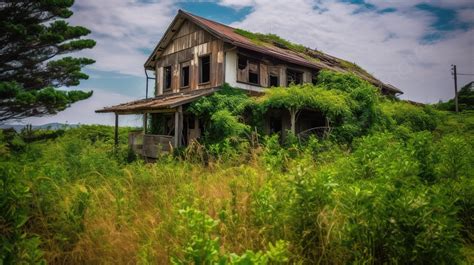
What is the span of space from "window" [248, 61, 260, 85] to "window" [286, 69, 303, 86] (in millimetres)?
2095

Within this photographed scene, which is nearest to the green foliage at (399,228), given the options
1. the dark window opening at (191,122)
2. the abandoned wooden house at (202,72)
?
the abandoned wooden house at (202,72)

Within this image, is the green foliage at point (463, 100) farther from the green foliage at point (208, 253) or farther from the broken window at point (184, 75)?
the green foliage at point (208, 253)

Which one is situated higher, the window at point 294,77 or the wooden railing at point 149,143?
the window at point 294,77

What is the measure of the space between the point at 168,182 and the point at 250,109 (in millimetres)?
9529

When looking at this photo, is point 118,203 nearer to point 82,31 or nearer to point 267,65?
point 267,65

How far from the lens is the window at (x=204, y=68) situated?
16.7 meters

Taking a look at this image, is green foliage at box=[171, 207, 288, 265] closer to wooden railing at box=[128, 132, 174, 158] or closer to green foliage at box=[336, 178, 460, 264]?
green foliage at box=[336, 178, 460, 264]

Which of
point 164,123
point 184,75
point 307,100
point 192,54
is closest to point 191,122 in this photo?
point 164,123

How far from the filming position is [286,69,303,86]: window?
1788 centimetres

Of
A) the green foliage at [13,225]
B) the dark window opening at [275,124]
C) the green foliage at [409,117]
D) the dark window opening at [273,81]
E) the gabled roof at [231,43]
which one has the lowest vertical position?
the green foliage at [13,225]

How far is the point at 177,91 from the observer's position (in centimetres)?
1822

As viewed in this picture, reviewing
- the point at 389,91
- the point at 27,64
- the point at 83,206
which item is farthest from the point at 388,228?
the point at 389,91

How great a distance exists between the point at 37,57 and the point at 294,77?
15032 millimetres

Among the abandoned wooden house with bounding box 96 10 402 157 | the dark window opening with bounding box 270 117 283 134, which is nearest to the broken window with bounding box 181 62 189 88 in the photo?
the abandoned wooden house with bounding box 96 10 402 157
